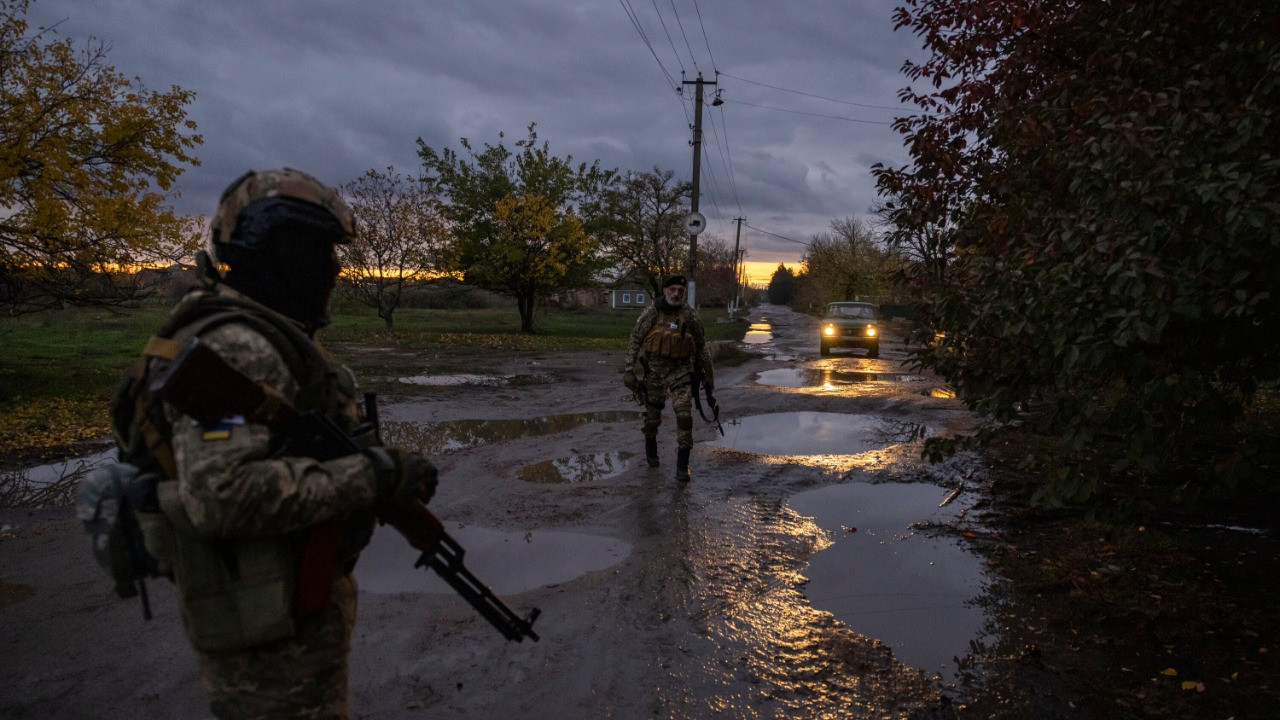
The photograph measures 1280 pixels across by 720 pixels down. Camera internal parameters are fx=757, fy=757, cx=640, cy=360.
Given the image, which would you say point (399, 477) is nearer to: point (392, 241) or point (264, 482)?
point (264, 482)

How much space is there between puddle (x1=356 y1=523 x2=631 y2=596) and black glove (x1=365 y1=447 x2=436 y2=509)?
8.53 ft

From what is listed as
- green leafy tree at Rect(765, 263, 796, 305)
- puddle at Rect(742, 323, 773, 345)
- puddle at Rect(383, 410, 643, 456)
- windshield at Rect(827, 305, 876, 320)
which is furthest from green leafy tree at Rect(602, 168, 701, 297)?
green leafy tree at Rect(765, 263, 796, 305)

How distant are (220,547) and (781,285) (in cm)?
16606

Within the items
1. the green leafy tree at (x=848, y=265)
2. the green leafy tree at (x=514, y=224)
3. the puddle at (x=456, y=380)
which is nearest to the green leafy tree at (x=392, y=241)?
the green leafy tree at (x=514, y=224)

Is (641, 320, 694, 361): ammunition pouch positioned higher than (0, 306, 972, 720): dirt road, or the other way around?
(641, 320, 694, 361): ammunition pouch

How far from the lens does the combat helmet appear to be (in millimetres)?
2010

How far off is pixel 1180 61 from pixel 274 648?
515cm

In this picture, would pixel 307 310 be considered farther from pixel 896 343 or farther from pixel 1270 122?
pixel 896 343

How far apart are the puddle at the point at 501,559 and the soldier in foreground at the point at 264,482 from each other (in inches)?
103

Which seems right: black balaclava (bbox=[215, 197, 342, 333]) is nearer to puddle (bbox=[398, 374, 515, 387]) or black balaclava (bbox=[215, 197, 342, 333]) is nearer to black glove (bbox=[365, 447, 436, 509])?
black glove (bbox=[365, 447, 436, 509])

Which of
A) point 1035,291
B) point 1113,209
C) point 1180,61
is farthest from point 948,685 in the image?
point 1180,61

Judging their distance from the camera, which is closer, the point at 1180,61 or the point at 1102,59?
the point at 1180,61

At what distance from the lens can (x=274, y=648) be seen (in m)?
1.91

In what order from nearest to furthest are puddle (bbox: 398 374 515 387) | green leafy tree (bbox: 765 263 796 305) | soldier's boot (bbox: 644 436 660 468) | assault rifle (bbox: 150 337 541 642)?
assault rifle (bbox: 150 337 541 642)
soldier's boot (bbox: 644 436 660 468)
puddle (bbox: 398 374 515 387)
green leafy tree (bbox: 765 263 796 305)
